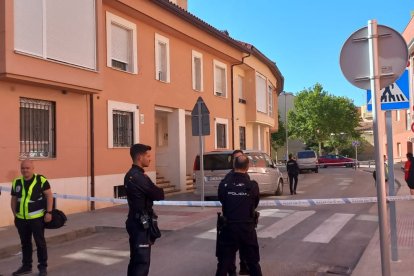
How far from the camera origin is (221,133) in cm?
2331

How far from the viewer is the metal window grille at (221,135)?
2294 centimetres

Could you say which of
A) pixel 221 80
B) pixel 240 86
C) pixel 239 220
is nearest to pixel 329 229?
pixel 239 220

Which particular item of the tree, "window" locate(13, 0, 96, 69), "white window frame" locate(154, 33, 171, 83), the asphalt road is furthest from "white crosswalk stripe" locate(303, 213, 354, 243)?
the tree

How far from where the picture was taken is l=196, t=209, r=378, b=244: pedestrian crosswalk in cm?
935

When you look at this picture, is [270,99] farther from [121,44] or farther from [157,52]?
[121,44]

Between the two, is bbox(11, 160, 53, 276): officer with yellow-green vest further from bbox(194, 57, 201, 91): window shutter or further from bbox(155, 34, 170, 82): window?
bbox(194, 57, 201, 91): window shutter

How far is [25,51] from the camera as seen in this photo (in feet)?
36.4

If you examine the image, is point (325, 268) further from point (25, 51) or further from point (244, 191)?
point (25, 51)

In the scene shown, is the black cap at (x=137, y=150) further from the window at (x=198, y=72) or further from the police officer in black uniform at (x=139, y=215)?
the window at (x=198, y=72)

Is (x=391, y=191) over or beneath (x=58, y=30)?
beneath

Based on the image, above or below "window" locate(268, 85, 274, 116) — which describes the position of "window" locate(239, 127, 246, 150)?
below

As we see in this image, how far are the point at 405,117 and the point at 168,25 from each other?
34.1 meters

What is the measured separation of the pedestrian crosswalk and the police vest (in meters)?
3.68

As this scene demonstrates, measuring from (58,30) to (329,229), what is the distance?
26.7ft
